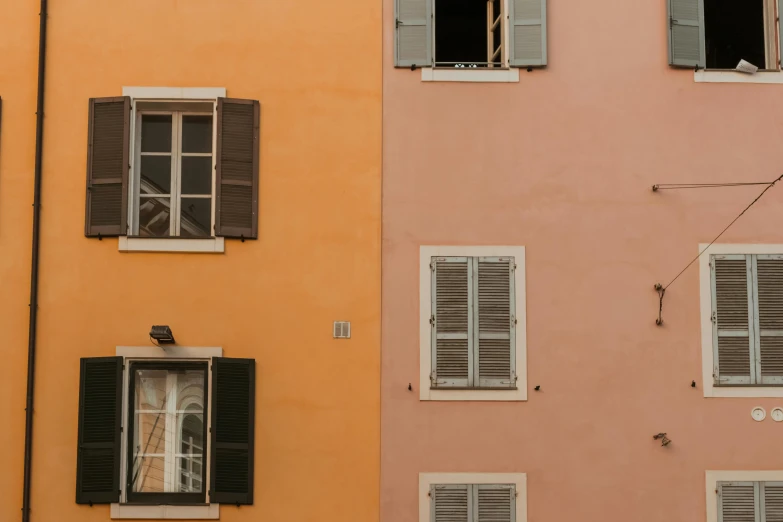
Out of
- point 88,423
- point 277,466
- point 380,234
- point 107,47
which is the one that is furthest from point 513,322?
point 107,47

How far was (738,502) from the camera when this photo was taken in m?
10.4

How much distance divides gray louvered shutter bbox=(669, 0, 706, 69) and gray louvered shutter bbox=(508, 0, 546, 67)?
1314 millimetres

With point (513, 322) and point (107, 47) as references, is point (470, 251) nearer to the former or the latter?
point (513, 322)

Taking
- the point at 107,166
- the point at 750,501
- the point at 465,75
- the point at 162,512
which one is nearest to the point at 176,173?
the point at 107,166

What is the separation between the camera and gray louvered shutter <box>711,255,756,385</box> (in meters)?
10.6

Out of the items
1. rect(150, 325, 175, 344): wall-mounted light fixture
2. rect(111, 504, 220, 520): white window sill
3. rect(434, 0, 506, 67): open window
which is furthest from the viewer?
rect(434, 0, 506, 67): open window

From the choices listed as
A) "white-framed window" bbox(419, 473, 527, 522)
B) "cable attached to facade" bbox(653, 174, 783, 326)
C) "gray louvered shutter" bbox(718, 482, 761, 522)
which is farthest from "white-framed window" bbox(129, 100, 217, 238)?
"gray louvered shutter" bbox(718, 482, 761, 522)

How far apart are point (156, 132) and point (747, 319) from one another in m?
6.18

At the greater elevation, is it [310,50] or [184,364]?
[310,50]

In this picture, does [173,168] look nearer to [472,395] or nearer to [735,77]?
[472,395]

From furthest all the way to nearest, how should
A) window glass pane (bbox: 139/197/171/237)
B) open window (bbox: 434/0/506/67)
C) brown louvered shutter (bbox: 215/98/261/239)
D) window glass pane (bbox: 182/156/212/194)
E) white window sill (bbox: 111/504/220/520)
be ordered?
open window (bbox: 434/0/506/67) < window glass pane (bbox: 182/156/212/194) < window glass pane (bbox: 139/197/171/237) < brown louvered shutter (bbox: 215/98/261/239) < white window sill (bbox: 111/504/220/520)

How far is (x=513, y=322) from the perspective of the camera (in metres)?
10.6

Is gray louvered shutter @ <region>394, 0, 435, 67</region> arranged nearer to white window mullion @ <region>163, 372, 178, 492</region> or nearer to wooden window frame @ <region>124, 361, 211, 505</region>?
wooden window frame @ <region>124, 361, 211, 505</region>

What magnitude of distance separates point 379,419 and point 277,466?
3.50 ft
